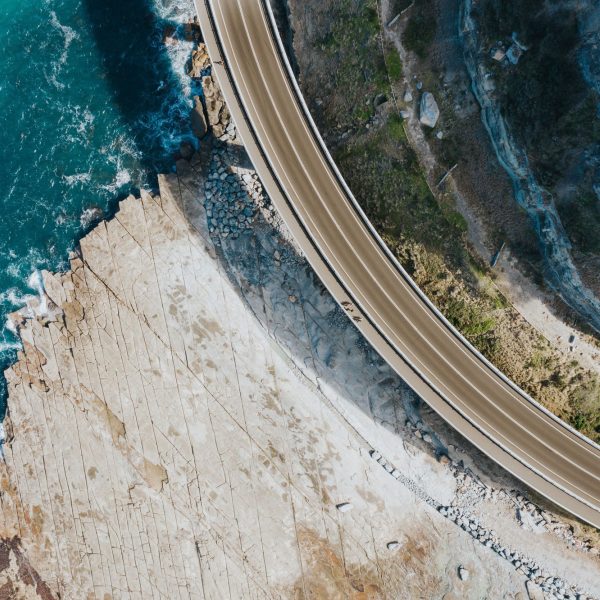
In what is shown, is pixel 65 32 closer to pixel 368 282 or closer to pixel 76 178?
pixel 76 178

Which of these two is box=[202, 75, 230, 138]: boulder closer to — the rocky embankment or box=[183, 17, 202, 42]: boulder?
the rocky embankment

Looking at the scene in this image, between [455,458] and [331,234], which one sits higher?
[331,234]

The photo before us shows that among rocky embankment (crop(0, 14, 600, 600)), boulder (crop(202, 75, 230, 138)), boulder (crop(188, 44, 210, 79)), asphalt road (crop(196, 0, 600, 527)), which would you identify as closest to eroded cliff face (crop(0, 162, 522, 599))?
rocky embankment (crop(0, 14, 600, 600))

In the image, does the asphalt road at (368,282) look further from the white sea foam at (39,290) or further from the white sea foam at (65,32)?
the white sea foam at (39,290)

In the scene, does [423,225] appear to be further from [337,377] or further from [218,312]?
[218,312]

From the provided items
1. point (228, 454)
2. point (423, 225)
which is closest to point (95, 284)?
point (228, 454)

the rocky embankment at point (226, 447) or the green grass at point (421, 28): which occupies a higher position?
the green grass at point (421, 28)

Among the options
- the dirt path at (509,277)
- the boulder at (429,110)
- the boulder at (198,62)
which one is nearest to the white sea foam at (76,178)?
the boulder at (198,62)
